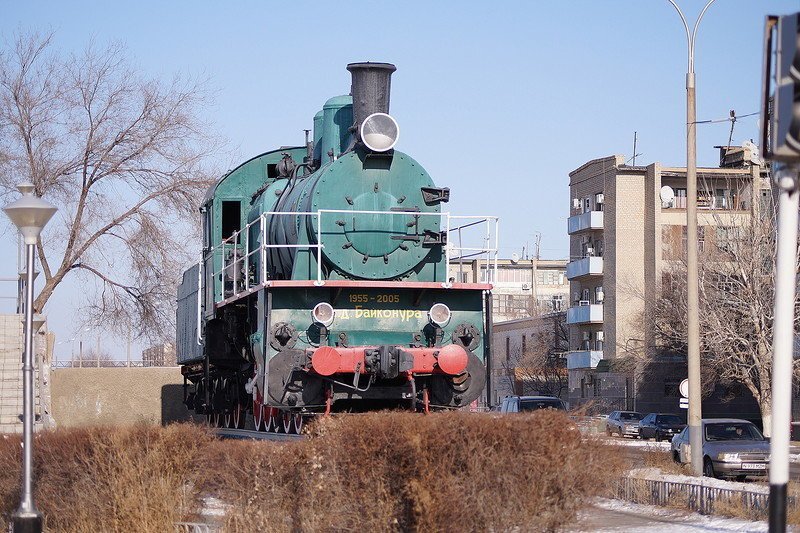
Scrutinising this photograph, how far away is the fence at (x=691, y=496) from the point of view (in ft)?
49.2

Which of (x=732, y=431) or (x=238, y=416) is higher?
(x=238, y=416)

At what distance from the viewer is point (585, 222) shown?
2697 inches

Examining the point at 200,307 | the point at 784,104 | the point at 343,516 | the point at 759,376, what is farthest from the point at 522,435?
the point at 759,376

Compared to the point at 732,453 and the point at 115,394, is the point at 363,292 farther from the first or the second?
the point at 115,394

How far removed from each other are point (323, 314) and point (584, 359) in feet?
174

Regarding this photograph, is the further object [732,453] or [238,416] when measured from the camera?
[238,416]

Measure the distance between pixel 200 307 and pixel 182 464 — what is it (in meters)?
12.7

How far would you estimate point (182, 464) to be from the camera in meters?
12.0

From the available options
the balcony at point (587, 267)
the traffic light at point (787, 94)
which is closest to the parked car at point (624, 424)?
the balcony at point (587, 267)

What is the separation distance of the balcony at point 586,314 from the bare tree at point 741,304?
66.8 feet

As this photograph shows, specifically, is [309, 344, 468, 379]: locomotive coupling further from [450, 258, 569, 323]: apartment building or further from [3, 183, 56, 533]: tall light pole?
[450, 258, 569, 323]: apartment building

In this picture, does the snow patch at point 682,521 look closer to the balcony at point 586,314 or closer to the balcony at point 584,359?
the balcony at point 584,359

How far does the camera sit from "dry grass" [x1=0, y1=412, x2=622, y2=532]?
389 inches

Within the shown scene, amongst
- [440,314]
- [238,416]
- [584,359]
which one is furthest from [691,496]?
[584,359]
